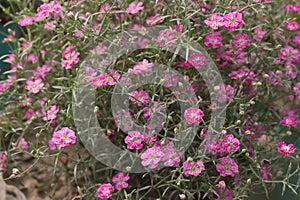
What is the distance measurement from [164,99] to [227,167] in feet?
0.90

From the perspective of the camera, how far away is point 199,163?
55.9 inches

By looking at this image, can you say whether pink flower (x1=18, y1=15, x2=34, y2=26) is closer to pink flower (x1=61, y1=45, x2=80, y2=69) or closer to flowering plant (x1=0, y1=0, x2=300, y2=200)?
flowering plant (x1=0, y1=0, x2=300, y2=200)

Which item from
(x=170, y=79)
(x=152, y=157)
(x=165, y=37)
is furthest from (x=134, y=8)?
(x=152, y=157)

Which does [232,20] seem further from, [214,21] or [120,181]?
[120,181]

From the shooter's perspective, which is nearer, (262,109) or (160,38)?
(160,38)

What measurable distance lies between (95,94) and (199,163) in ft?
1.32

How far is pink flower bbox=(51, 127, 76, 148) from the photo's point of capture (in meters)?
1.47

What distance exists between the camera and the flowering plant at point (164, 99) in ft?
4.80

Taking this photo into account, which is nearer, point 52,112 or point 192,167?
point 192,167

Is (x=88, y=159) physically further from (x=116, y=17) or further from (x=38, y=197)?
(x=116, y=17)

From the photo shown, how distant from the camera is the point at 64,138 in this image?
149cm

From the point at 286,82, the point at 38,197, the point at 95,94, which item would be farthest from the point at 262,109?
the point at 38,197

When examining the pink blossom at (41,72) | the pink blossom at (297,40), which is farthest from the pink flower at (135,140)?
the pink blossom at (297,40)

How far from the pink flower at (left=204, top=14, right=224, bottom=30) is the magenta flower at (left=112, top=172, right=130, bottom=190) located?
0.51 m
